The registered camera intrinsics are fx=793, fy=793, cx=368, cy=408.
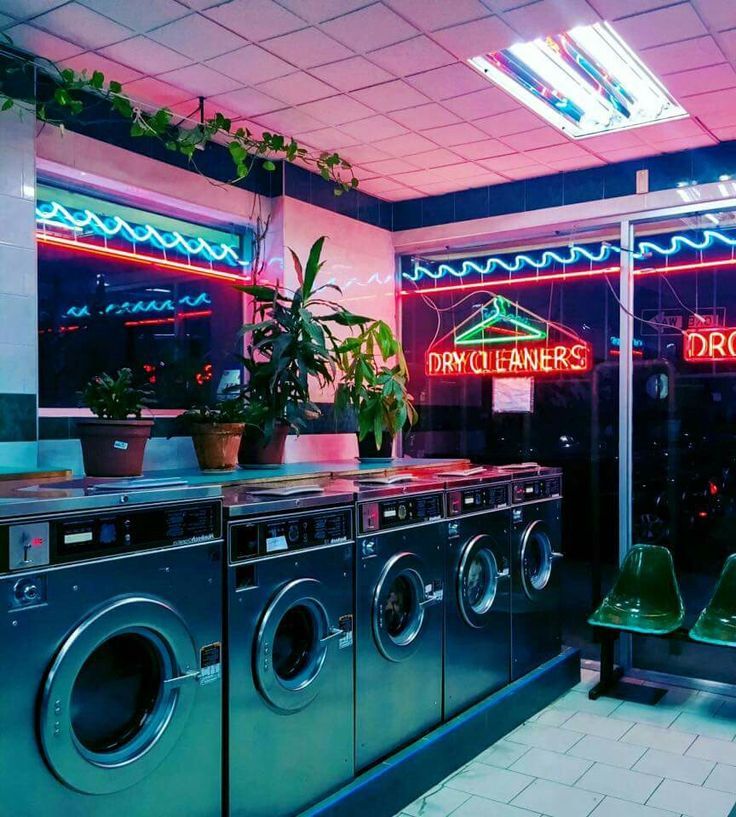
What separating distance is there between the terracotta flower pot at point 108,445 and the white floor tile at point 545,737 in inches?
90.1

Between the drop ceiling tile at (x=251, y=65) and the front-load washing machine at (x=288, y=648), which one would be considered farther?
the drop ceiling tile at (x=251, y=65)

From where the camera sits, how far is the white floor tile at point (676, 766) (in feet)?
11.3

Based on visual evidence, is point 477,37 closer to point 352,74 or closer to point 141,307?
point 352,74

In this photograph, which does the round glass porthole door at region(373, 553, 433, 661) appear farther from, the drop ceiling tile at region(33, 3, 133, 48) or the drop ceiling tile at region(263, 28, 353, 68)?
the drop ceiling tile at region(33, 3, 133, 48)

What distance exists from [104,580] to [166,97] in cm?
258

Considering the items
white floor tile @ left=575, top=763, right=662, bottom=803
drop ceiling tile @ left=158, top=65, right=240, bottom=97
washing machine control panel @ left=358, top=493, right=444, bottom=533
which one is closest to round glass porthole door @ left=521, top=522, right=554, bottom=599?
washing machine control panel @ left=358, top=493, right=444, bottom=533

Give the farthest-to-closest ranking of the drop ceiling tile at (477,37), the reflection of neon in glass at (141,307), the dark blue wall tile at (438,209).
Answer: the dark blue wall tile at (438,209) → the reflection of neon in glass at (141,307) → the drop ceiling tile at (477,37)

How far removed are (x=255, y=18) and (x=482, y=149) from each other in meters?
1.86

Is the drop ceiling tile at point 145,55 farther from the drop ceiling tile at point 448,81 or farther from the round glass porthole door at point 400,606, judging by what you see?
the round glass porthole door at point 400,606

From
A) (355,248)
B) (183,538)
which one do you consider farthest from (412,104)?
(183,538)

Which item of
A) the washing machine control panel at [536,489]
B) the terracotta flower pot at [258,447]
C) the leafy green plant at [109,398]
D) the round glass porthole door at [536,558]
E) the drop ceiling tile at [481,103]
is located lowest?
the round glass porthole door at [536,558]

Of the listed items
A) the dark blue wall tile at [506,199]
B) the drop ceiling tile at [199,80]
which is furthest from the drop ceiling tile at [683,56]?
the drop ceiling tile at [199,80]

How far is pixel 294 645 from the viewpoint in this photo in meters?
2.94

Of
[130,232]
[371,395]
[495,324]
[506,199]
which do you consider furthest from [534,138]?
[130,232]
